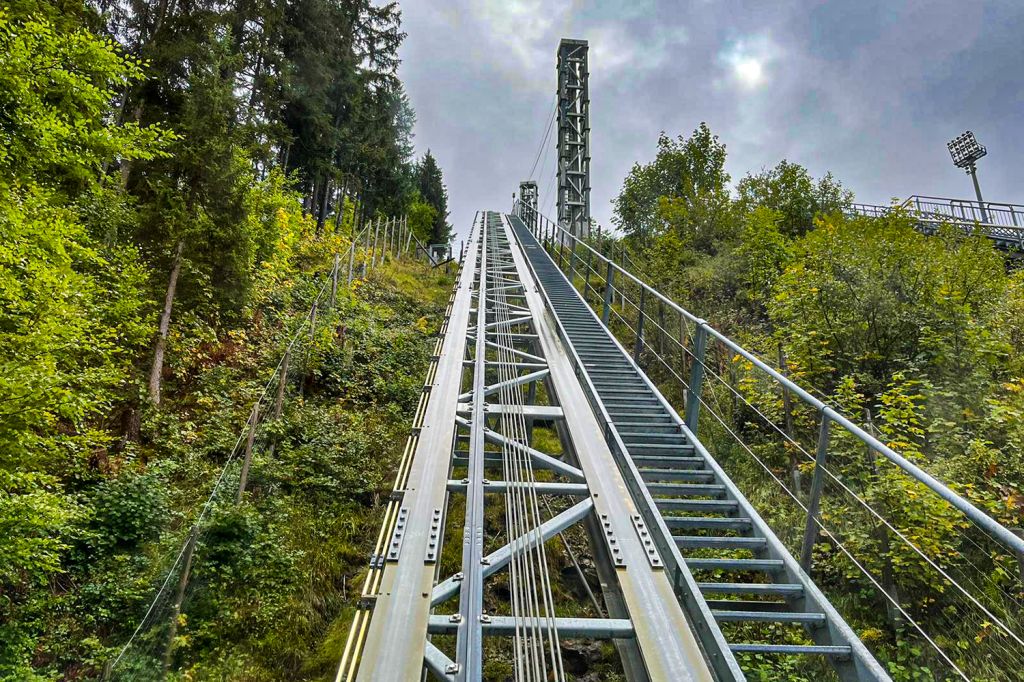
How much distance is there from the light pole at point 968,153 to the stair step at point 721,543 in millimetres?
34602

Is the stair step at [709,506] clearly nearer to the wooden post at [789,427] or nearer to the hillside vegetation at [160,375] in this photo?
the wooden post at [789,427]

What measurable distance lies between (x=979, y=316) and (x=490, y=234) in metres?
15.3

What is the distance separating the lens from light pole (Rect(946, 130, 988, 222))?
95.5 ft

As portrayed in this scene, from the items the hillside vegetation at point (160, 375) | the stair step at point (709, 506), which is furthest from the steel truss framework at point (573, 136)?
the stair step at point (709, 506)

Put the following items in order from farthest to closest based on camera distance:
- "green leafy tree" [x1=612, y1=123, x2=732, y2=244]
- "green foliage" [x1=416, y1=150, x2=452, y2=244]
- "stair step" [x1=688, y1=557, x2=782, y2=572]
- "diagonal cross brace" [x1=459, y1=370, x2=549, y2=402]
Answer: "green foliage" [x1=416, y1=150, x2=452, y2=244]
"green leafy tree" [x1=612, y1=123, x2=732, y2=244]
"diagonal cross brace" [x1=459, y1=370, x2=549, y2=402]
"stair step" [x1=688, y1=557, x2=782, y2=572]

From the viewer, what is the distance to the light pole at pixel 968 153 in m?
29.1

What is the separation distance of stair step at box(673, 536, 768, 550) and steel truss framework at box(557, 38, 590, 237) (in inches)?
830

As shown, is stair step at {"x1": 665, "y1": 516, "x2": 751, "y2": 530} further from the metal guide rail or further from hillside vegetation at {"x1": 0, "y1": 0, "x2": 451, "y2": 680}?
hillside vegetation at {"x1": 0, "y1": 0, "x2": 451, "y2": 680}

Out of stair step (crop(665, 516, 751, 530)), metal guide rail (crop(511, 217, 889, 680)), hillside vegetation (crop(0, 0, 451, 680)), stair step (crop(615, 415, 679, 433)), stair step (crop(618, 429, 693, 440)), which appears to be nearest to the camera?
metal guide rail (crop(511, 217, 889, 680))

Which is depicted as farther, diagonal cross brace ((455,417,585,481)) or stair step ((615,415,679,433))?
stair step ((615,415,679,433))

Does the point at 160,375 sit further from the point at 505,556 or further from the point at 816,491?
the point at 816,491

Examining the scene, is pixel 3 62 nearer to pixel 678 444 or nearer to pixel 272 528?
pixel 272 528

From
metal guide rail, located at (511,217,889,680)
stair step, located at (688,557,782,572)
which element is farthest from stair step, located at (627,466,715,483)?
stair step, located at (688,557,782,572)

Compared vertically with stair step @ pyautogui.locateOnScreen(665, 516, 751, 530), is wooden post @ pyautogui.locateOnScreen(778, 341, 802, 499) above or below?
above
